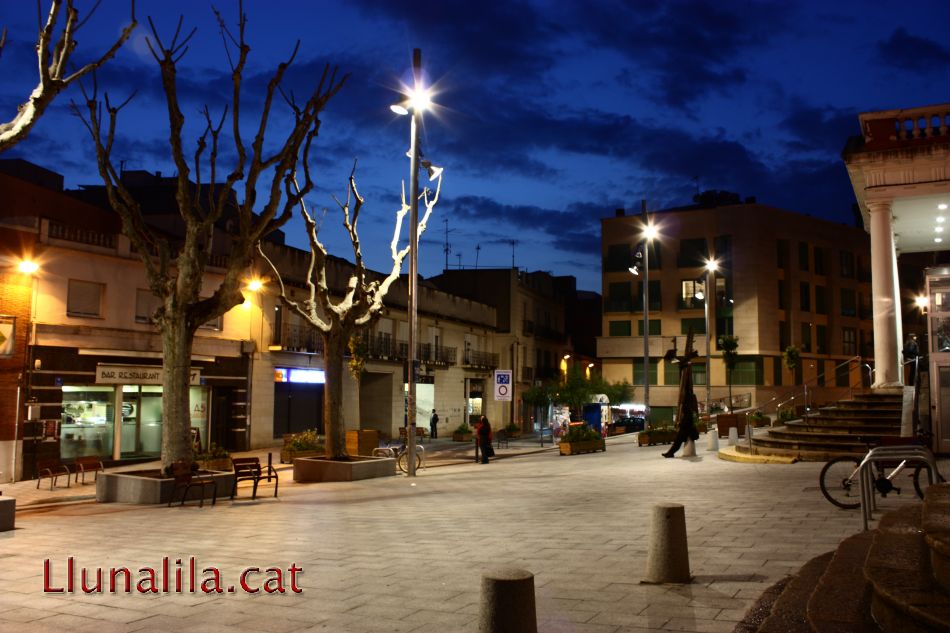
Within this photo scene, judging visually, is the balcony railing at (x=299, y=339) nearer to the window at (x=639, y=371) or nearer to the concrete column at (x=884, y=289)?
the concrete column at (x=884, y=289)

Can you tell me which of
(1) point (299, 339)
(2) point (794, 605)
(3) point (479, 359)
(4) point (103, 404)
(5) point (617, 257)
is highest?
(5) point (617, 257)

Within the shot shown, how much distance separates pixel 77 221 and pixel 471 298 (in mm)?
34690

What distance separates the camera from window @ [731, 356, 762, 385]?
199ft

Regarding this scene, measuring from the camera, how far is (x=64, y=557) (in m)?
9.19

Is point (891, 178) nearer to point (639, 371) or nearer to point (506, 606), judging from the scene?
point (506, 606)

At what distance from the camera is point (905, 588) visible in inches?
161

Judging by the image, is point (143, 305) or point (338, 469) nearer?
point (338, 469)

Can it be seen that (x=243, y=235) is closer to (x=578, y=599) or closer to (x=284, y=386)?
(x=578, y=599)

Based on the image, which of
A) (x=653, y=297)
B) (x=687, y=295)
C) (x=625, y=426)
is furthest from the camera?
(x=653, y=297)

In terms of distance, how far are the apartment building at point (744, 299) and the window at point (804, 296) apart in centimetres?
8

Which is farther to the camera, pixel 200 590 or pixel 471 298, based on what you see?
pixel 471 298

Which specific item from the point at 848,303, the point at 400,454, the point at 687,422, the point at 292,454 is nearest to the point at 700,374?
the point at 848,303

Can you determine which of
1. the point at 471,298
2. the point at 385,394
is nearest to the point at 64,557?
the point at 385,394

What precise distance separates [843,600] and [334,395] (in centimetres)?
1760
